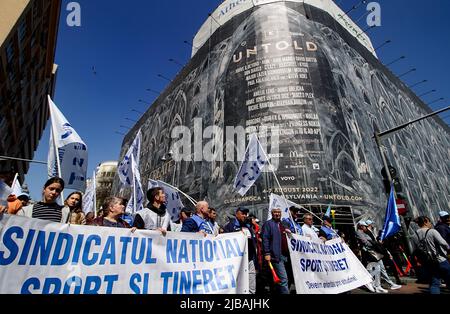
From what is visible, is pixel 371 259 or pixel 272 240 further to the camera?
pixel 371 259

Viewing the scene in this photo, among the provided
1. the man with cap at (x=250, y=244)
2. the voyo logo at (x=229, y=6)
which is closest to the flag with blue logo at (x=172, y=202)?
the man with cap at (x=250, y=244)

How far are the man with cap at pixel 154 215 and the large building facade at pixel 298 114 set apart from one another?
11.7 meters

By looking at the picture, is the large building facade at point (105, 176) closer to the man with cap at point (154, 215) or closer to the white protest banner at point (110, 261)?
the man with cap at point (154, 215)

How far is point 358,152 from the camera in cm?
1620

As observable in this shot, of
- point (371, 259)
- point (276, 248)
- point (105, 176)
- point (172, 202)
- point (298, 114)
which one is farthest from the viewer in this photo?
point (105, 176)

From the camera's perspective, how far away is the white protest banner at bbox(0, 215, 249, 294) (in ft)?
7.89

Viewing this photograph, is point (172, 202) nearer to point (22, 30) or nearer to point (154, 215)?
point (154, 215)

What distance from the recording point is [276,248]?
500 centimetres

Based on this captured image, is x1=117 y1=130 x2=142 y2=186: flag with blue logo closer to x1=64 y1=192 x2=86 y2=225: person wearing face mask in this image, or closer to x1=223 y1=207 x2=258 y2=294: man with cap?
x1=223 y1=207 x2=258 y2=294: man with cap

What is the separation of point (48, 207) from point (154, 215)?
1.27 m

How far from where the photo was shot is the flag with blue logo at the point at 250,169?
25.9 feet

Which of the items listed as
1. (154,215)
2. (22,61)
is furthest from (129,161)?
(22,61)
